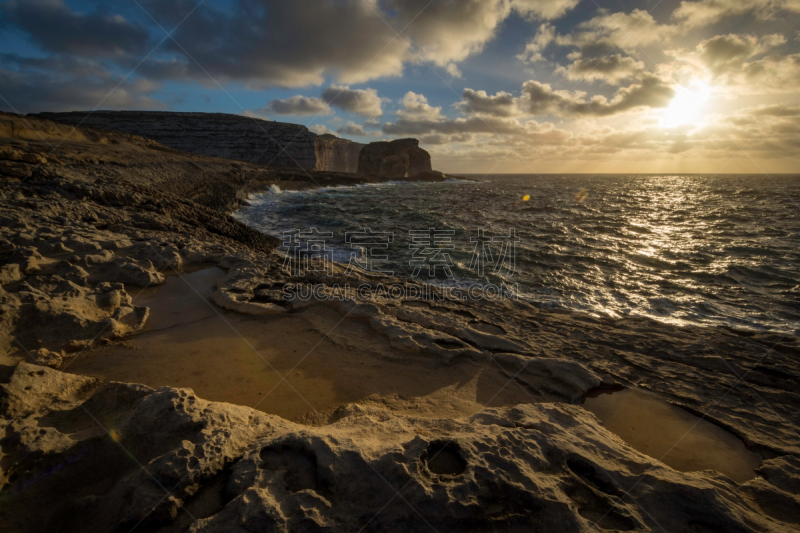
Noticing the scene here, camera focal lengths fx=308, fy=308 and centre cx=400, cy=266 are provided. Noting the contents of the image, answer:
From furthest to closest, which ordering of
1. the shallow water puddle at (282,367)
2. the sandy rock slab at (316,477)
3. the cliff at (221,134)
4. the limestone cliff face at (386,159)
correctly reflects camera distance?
the limestone cliff face at (386,159)
the cliff at (221,134)
the shallow water puddle at (282,367)
the sandy rock slab at (316,477)

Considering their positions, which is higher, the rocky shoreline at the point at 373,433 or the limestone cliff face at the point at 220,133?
the limestone cliff face at the point at 220,133

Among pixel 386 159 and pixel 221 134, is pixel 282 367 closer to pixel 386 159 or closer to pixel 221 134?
pixel 221 134

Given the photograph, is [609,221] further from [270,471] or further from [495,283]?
[270,471]

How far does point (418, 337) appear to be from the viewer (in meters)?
4.09

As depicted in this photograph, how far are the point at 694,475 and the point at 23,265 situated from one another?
24.1 feet

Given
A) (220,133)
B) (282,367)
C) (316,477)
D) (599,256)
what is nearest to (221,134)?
(220,133)

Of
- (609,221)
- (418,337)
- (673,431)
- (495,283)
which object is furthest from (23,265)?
(609,221)

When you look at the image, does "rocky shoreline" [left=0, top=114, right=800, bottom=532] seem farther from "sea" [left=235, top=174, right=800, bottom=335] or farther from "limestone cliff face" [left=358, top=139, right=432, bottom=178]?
"limestone cliff face" [left=358, top=139, right=432, bottom=178]

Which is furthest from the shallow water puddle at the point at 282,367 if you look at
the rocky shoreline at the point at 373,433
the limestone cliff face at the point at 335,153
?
the limestone cliff face at the point at 335,153

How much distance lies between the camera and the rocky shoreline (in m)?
1.73

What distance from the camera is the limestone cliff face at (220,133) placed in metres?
48.6

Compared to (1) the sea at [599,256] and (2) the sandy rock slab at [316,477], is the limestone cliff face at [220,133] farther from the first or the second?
(2) the sandy rock slab at [316,477]

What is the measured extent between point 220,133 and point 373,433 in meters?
62.5

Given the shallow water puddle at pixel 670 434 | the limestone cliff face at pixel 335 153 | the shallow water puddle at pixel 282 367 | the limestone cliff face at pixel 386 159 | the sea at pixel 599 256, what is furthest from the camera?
the limestone cliff face at pixel 386 159
